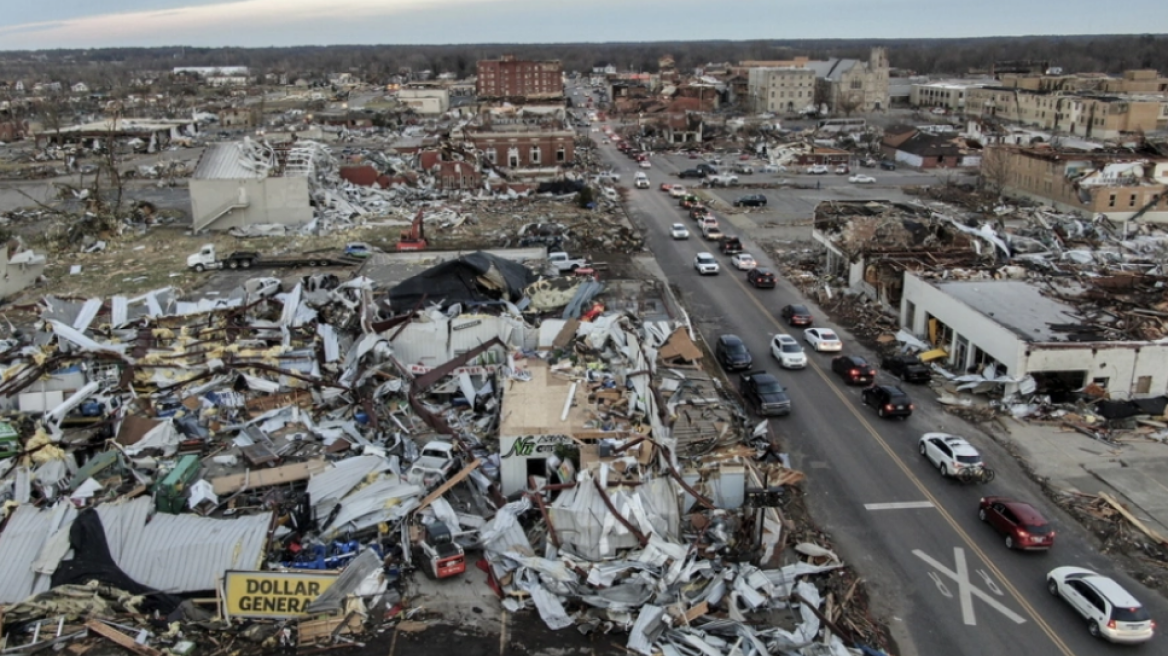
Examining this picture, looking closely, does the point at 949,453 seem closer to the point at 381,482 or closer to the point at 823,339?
the point at 823,339

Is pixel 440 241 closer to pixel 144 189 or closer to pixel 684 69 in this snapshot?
pixel 144 189

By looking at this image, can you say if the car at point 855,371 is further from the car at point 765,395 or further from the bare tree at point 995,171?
the bare tree at point 995,171

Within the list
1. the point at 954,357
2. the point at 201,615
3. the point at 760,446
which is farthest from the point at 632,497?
the point at 954,357

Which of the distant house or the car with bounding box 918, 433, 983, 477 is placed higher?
A: the distant house

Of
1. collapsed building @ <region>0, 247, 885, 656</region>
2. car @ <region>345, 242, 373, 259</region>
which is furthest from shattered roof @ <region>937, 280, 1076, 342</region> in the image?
car @ <region>345, 242, 373, 259</region>

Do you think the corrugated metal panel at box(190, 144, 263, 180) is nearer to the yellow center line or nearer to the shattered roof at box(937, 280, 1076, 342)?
the yellow center line

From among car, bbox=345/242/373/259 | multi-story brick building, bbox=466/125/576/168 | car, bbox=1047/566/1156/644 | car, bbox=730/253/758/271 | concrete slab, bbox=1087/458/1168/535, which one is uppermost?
multi-story brick building, bbox=466/125/576/168

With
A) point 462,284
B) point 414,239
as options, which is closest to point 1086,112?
point 414,239

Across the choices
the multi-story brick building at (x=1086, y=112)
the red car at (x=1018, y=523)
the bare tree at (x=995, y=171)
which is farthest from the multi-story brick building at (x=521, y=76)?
the red car at (x=1018, y=523)
